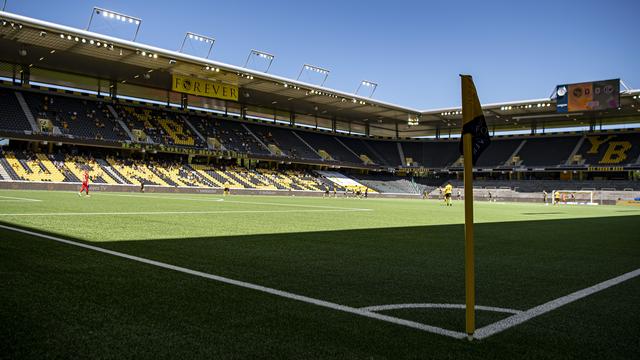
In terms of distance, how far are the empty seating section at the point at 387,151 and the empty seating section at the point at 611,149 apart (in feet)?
82.2

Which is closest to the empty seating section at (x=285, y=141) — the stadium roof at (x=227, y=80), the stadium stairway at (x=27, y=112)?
the stadium roof at (x=227, y=80)

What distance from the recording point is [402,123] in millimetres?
71062

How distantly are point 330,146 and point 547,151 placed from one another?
96.8 feet

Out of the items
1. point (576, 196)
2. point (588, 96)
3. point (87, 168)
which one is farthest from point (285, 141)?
point (576, 196)

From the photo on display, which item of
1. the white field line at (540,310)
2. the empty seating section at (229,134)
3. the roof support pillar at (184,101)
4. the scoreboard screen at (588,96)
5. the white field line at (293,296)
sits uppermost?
the roof support pillar at (184,101)

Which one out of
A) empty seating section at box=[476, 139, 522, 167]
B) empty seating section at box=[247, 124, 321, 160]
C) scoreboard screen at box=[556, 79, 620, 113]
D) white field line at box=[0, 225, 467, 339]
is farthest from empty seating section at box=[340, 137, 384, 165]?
white field line at box=[0, 225, 467, 339]

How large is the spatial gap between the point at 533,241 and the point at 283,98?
46852 millimetres

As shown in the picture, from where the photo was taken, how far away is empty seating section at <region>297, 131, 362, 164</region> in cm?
6475

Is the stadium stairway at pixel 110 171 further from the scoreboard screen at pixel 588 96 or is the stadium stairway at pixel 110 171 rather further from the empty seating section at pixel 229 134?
the scoreboard screen at pixel 588 96

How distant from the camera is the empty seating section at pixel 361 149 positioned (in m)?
69.2

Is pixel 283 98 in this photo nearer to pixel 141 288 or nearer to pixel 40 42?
pixel 40 42

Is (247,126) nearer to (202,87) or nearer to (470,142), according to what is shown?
(202,87)

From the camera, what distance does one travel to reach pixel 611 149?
2272 inches

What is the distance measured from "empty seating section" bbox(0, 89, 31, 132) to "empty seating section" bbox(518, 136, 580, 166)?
58.0 metres
